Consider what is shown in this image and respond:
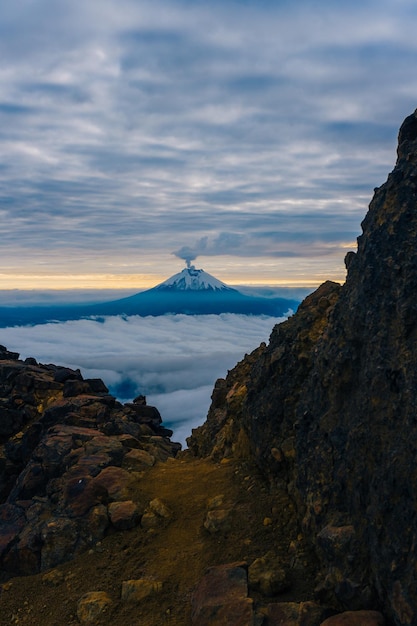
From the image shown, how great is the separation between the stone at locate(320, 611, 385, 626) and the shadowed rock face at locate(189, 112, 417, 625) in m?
0.23

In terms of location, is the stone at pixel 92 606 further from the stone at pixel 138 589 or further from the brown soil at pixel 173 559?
the stone at pixel 138 589

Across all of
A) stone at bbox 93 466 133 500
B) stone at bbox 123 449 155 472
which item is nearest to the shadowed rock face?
stone at bbox 93 466 133 500

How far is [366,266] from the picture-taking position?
480 inches

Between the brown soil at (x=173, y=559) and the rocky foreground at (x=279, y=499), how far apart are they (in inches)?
1.9

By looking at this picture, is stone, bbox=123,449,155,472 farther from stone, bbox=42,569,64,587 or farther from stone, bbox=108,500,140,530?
stone, bbox=42,569,64,587

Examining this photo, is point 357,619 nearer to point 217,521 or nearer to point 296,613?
point 296,613

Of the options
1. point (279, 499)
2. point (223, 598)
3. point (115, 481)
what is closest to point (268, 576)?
point (223, 598)

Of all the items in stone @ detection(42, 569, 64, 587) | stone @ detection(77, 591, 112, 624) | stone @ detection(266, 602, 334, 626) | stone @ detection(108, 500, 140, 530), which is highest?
stone @ detection(266, 602, 334, 626)

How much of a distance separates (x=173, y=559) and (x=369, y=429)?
7380 millimetres

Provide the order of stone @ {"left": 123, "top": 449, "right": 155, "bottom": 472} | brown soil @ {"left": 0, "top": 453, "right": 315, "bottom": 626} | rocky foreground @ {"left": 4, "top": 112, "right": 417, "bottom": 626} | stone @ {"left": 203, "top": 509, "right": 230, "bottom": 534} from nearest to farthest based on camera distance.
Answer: rocky foreground @ {"left": 4, "top": 112, "right": 417, "bottom": 626} < brown soil @ {"left": 0, "top": 453, "right": 315, "bottom": 626} < stone @ {"left": 203, "top": 509, "right": 230, "bottom": 534} < stone @ {"left": 123, "top": 449, "right": 155, "bottom": 472}

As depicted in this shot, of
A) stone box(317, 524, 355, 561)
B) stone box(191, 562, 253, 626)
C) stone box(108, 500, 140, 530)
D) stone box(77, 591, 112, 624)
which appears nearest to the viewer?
stone box(317, 524, 355, 561)

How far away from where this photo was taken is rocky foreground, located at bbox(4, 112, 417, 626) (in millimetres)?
9453

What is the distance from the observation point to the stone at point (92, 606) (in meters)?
12.3

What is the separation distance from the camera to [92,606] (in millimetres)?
12500
